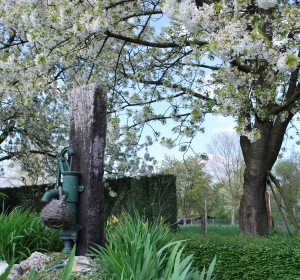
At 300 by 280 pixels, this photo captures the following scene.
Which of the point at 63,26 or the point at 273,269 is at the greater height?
the point at 63,26

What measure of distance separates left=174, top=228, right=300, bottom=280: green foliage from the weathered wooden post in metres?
1.23

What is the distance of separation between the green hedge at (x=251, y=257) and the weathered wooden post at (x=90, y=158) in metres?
1.36

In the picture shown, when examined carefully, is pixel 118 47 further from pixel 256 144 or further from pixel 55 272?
pixel 55 272

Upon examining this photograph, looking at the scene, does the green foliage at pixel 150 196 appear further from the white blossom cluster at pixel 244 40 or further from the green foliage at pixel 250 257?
the green foliage at pixel 250 257

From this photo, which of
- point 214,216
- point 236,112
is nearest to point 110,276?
point 236,112

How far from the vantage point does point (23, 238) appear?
15.9 feet

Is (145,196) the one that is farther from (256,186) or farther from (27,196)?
(27,196)

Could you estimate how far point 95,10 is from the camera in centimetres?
581

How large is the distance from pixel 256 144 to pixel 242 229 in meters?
1.82

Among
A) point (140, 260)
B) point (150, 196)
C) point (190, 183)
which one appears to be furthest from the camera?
point (190, 183)

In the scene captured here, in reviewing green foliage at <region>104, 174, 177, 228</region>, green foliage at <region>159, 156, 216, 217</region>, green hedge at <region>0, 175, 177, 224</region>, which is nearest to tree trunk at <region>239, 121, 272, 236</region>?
green hedge at <region>0, 175, 177, 224</region>

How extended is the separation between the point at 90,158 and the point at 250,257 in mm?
2283

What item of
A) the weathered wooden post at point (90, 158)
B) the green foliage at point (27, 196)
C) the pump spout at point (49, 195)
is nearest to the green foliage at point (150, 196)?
the green foliage at point (27, 196)

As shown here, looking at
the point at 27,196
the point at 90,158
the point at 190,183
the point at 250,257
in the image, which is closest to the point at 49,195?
the point at 90,158
